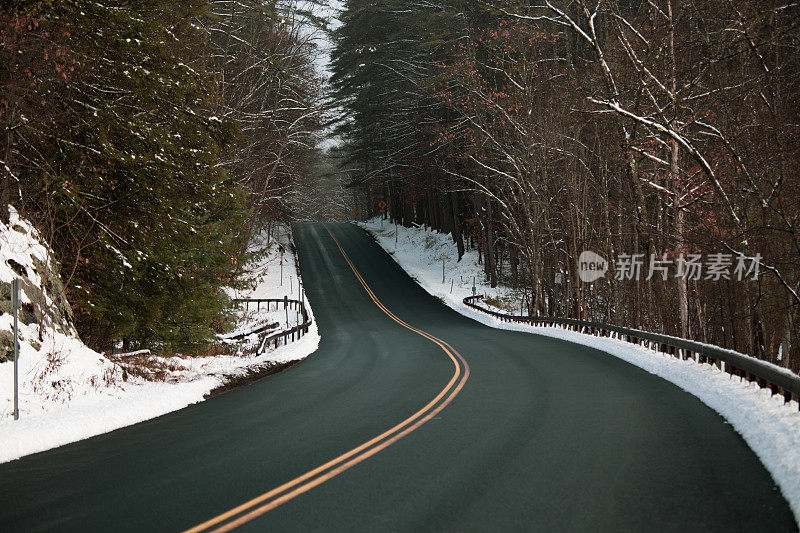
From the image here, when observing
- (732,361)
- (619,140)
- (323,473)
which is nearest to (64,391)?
(323,473)

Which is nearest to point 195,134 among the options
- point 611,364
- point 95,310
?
point 95,310

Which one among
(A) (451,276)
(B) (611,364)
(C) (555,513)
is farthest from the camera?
(A) (451,276)

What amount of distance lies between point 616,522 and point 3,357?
929 centimetres

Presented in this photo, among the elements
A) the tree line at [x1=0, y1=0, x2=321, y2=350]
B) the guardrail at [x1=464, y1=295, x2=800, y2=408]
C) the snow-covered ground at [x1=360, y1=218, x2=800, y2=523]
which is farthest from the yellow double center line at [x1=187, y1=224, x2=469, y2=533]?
the tree line at [x1=0, y1=0, x2=321, y2=350]

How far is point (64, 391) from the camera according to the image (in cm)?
1045

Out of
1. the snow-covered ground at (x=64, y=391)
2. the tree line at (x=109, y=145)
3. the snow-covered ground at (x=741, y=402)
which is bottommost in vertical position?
the snow-covered ground at (x=741, y=402)

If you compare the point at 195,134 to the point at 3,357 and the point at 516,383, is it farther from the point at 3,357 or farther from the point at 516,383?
the point at 516,383

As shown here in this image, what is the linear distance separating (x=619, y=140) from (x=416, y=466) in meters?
23.1

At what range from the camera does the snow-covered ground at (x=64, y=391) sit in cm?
862

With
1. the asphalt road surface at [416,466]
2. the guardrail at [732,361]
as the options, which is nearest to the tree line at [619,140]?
the guardrail at [732,361]

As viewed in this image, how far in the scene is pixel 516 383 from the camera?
13.8 meters

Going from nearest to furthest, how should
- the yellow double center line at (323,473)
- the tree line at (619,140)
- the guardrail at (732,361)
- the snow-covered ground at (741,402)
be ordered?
1. the yellow double center line at (323,473)
2. the snow-covered ground at (741,402)
3. the guardrail at (732,361)
4. the tree line at (619,140)

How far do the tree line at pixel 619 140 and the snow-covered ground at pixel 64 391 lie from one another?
1066 cm

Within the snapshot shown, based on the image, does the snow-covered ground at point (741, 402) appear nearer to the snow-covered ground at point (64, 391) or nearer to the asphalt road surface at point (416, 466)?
the asphalt road surface at point (416, 466)
